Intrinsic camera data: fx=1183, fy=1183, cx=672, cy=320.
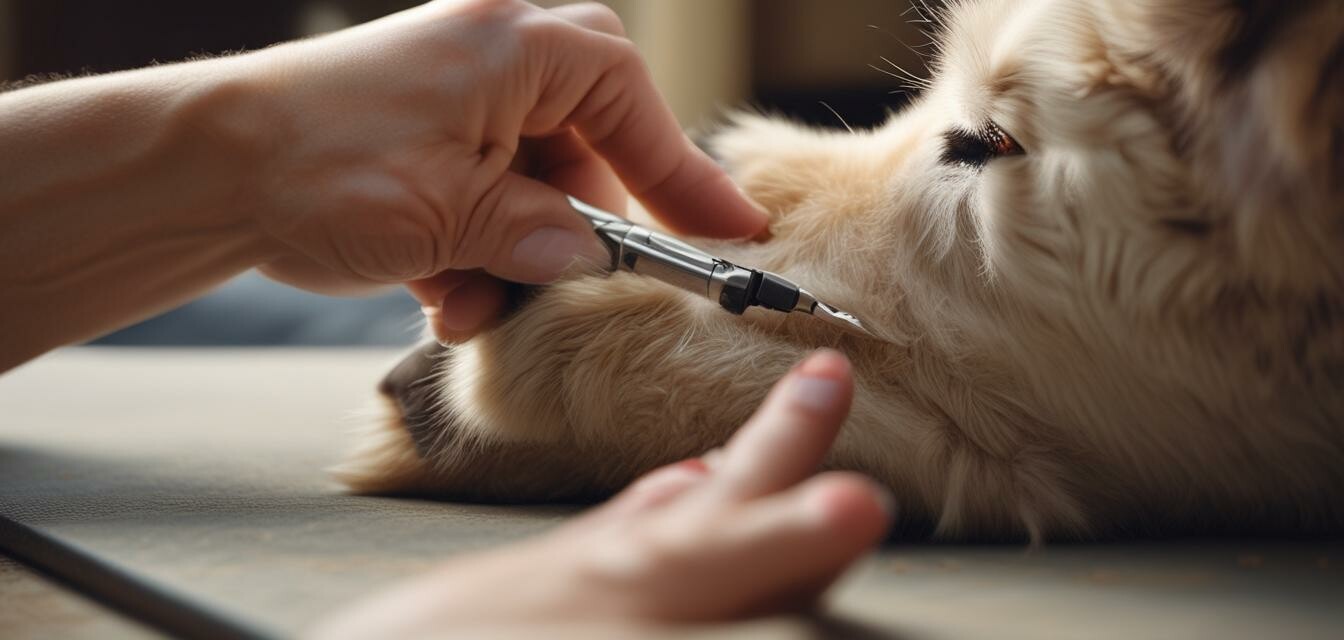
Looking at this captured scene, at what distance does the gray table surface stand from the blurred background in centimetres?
275

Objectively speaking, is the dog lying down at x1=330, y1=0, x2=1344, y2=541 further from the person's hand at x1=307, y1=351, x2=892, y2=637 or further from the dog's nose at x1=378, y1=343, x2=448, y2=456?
the person's hand at x1=307, y1=351, x2=892, y2=637

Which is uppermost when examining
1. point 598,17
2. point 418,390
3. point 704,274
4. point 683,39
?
point 598,17

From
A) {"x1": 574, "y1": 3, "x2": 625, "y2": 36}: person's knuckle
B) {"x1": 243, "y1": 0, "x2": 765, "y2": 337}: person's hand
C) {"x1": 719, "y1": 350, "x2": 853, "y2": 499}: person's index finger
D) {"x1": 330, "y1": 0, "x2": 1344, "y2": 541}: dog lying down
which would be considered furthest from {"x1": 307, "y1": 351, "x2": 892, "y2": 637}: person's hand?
{"x1": 574, "y1": 3, "x2": 625, "y2": 36}: person's knuckle

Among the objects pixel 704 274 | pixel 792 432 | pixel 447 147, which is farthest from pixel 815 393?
pixel 447 147

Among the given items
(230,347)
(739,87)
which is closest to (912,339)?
(230,347)

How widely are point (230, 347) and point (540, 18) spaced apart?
7.06 ft

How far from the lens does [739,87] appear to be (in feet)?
13.4

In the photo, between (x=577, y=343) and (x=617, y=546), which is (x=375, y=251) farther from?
(x=617, y=546)

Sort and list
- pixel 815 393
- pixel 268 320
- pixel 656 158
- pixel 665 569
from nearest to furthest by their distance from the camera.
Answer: pixel 665 569 → pixel 815 393 → pixel 656 158 → pixel 268 320

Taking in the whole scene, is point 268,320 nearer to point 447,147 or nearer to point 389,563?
point 447,147

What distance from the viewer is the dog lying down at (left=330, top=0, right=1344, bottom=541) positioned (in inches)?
21.2

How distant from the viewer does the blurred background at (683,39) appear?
3.76 metres

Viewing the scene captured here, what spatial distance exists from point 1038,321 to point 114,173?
568mm

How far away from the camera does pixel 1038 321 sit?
25.2 inches
